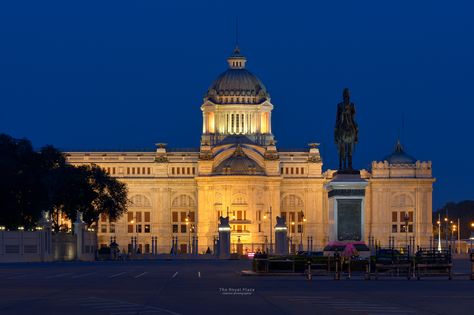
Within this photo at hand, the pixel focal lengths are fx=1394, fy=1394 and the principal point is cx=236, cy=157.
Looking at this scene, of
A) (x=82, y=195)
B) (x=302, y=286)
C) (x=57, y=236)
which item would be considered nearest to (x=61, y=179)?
(x=82, y=195)

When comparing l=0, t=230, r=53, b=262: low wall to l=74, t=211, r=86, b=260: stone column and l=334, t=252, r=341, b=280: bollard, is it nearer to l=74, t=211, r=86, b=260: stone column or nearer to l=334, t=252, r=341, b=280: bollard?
l=74, t=211, r=86, b=260: stone column

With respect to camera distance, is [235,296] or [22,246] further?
[22,246]

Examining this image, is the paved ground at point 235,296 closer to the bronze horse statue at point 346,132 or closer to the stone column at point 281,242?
the bronze horse statue at point 346,132

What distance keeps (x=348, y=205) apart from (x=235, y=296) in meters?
21.6

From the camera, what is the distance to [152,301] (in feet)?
141

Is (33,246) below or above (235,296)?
below

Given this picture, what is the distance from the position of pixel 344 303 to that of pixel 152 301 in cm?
592

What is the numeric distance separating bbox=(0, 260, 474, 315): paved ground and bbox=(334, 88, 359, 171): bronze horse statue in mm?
8482

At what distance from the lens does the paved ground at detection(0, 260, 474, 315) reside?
129 feet

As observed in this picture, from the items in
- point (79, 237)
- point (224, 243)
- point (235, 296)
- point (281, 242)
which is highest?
point (79, 237)

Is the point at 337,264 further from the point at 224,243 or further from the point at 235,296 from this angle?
the point at 224,243

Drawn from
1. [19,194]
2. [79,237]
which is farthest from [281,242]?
[19,194]

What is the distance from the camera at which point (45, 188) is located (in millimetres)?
138125

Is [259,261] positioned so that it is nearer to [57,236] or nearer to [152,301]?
[152,301]
